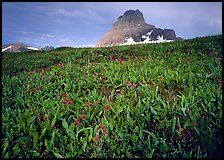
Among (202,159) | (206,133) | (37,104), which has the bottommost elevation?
(202,159)

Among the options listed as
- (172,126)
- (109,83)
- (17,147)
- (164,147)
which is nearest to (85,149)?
(17,147)

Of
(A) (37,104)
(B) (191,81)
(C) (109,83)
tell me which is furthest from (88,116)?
(B) (191,81)

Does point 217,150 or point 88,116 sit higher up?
point 88,116

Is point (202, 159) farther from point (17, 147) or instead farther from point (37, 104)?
point (37, 104)

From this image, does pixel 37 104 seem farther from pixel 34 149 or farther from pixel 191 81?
pixel 191 81

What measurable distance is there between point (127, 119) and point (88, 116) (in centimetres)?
97

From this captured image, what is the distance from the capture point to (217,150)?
3033 millimetres

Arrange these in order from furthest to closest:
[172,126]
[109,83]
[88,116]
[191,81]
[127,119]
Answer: [109,83] → [191,81] → [88,116] → [127,119] → [172,126]

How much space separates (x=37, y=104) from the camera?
198 inches

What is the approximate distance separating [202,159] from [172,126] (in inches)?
31.6

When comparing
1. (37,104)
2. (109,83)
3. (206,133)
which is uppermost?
(109,83)

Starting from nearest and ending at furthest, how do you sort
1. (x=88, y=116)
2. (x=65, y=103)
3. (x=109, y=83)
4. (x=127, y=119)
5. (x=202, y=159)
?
(x=202, y=159) < (x=127, y=119) < (x=88, y=116) < (x=65, y=103) < (x=109, y=83)

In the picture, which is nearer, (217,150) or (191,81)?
(217,150)

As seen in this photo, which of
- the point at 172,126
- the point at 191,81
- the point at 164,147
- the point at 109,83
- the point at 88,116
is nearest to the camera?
the point at 164,147
